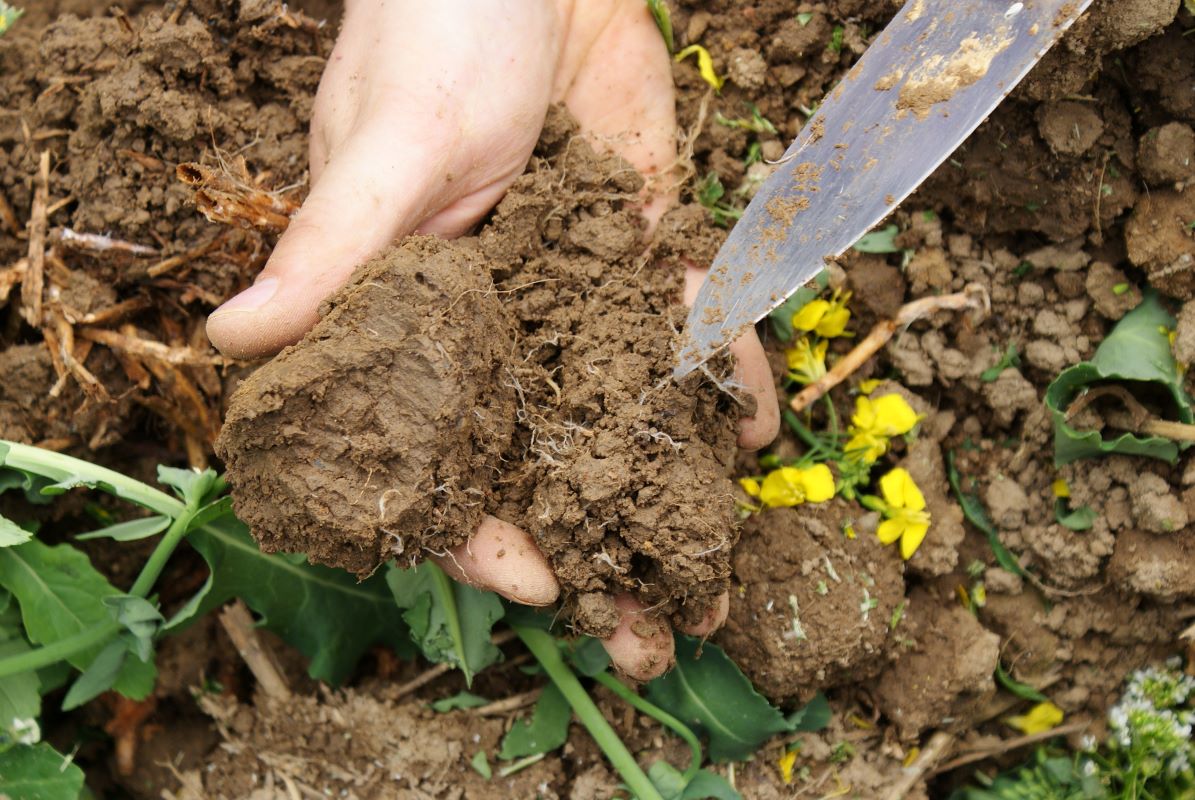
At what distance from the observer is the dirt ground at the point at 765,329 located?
7.84ft

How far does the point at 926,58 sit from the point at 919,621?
4.75 feet

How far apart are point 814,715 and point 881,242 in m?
1.29

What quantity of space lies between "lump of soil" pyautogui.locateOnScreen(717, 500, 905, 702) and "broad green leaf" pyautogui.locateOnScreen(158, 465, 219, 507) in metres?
1.32

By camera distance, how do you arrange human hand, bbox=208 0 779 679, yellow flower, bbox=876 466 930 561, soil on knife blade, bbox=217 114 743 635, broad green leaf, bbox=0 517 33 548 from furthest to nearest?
1. yellow flower, bbox=876 466 930 561
2. broad green leaf, bbox=0 517 33 548
3. human hand, bbox=208 0 779 679
4. soil on knife blade, bbox=217 114 743 635

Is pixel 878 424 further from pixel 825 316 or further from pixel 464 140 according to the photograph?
pixel 464 140

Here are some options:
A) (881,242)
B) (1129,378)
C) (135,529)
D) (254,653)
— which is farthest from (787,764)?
(135,529)

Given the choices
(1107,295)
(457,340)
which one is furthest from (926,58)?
(457,340)

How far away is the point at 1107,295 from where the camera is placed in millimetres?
2531

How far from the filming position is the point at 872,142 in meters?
2.05

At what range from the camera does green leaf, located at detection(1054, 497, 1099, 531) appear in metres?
2.54

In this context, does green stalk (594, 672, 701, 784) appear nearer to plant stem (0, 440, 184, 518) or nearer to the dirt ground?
the dirt ground

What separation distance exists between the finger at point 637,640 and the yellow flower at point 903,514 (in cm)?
73

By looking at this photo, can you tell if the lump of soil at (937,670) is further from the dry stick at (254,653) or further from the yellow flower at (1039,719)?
the dry stick at (254,653)

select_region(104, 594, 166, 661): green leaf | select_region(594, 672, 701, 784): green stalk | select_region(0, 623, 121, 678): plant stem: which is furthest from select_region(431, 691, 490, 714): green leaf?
select_region(0, 623, 121, 678): plant stem
